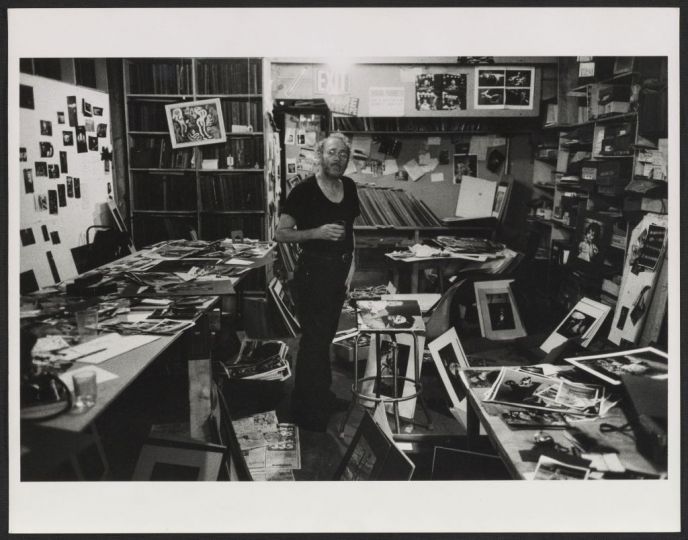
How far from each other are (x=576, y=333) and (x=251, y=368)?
200 cm

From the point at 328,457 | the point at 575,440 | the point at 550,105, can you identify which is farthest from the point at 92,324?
the point at 550,105

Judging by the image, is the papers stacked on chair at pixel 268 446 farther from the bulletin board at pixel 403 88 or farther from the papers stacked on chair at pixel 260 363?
the bulletin board at pixel 403 88

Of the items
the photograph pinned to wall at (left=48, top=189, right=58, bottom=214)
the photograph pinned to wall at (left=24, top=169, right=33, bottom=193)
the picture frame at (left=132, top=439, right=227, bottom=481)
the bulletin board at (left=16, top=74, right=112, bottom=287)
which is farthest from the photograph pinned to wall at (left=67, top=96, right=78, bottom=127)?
the picture frame at (left=132, top=439, right=227, bottom=481)

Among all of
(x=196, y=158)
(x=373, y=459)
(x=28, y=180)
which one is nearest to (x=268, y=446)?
(x=373, y=459)

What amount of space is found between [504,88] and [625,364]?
13.7ft

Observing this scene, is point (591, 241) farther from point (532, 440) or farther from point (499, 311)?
point (532, 440)

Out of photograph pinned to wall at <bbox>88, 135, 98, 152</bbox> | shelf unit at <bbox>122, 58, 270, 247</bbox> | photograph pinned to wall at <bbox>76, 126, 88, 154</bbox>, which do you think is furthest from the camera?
shelf unit at <bbox>122, 58, 270, 247</bbox>

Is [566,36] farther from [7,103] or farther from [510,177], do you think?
[510,177]

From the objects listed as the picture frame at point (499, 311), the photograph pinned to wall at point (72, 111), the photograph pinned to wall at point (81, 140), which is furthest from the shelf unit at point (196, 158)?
the picture frame at point (499, 311)

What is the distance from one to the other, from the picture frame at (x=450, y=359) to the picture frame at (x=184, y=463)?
1.39 m

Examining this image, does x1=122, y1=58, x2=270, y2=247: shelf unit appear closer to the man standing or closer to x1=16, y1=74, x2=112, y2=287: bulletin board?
x1=16, y1=74, x2=112, y2=287: bulletin board

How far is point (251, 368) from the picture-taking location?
3.36 m

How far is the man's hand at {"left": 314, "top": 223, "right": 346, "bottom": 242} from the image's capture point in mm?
2656

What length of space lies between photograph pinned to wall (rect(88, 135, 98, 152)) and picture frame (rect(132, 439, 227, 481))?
3110mm
